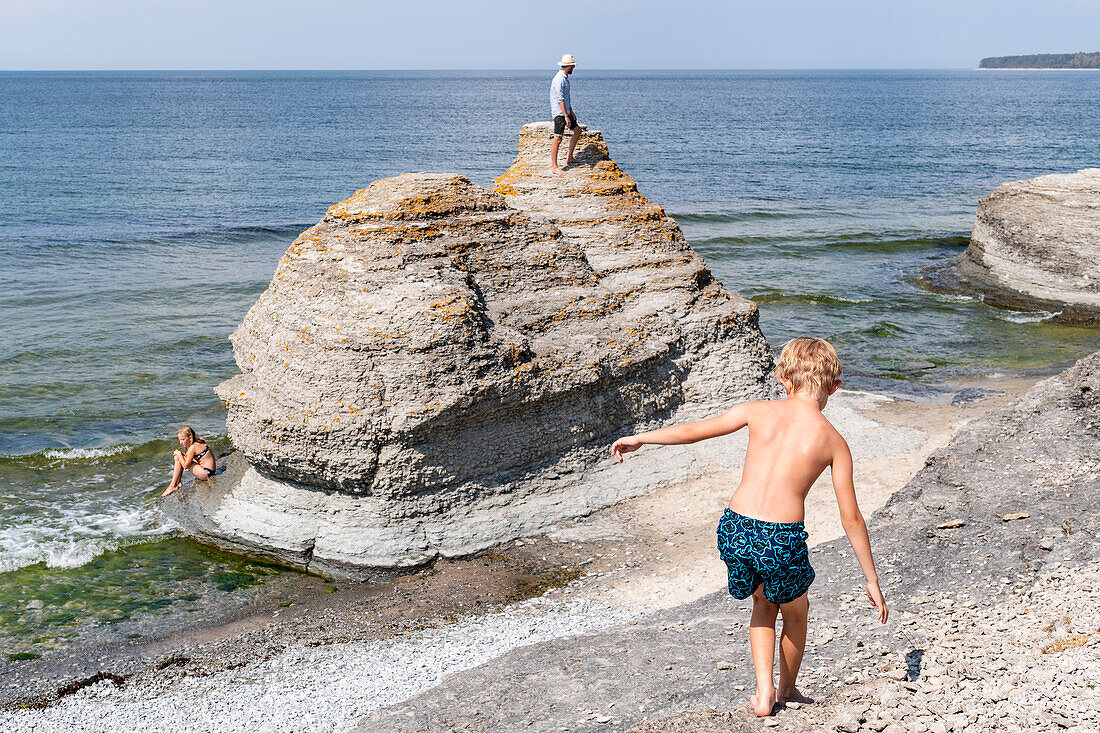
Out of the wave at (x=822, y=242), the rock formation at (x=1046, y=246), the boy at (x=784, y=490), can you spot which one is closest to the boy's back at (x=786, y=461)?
the boy at (x=784, y=490)

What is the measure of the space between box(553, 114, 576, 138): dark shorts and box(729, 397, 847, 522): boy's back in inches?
370

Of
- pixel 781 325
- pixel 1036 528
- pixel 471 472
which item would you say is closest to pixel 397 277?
pixel 471 472

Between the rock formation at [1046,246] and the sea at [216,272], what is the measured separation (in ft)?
5.50

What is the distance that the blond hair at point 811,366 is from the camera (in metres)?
5.04

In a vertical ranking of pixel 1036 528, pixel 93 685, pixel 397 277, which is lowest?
pixel 93 685

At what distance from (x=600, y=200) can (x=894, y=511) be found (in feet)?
22.2

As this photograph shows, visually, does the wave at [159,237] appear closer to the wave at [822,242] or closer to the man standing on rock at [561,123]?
the wave at [822,242]

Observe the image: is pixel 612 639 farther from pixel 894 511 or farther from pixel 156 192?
pixel 156 192

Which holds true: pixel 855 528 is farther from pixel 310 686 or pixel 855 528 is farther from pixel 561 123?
pixel 561 123

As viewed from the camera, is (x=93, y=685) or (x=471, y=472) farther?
(x=471, y=472)

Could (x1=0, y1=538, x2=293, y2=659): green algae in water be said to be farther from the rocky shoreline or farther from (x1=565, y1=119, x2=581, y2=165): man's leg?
(x1=565, y1=119, x2=581, y2=165): man's leg

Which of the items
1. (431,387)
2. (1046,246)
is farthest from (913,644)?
(1046,246)

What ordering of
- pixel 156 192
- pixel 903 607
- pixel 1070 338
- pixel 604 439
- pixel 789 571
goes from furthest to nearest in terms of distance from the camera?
1. pixel 156 192
2. pixel 1070 338
3. pixel 604 439
4. pixel 903 607
5. pixel 789 571

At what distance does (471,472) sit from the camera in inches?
403
